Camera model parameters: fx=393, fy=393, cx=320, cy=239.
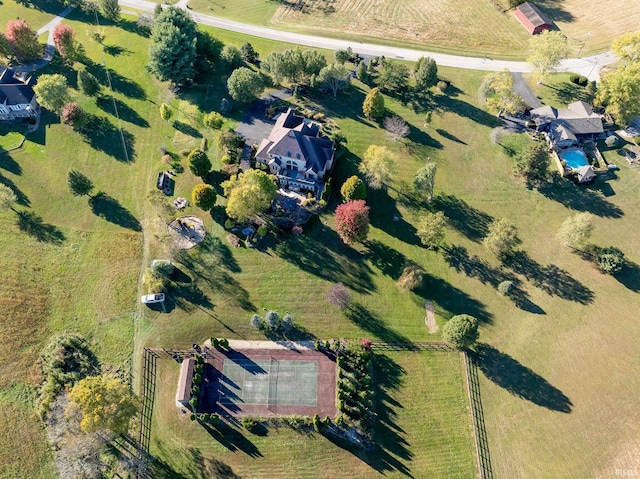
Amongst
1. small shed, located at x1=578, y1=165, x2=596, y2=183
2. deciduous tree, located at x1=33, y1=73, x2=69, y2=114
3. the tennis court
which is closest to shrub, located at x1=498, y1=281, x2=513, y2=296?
small shed, located at x1=578, y1=165, x2=596, y2=183

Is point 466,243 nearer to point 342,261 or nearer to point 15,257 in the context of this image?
point 342,261

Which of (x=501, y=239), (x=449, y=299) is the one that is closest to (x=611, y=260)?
(x=501, y=239)

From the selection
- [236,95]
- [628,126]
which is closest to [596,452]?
[628,126]

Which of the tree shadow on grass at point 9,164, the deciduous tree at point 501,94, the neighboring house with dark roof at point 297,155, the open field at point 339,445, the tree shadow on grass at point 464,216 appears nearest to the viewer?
the open field at point 339,445

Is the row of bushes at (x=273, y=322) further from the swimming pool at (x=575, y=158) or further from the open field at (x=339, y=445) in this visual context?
the swimming pool at (x=575, y=158)

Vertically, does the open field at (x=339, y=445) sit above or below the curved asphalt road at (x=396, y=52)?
below

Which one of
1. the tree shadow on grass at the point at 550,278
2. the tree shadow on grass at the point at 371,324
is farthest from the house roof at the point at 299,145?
the tree shadow on grass at the point at 550,278

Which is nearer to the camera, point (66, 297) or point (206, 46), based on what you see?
point (66, 297)
